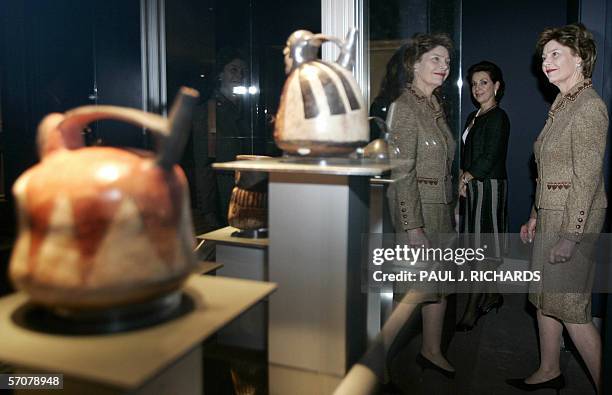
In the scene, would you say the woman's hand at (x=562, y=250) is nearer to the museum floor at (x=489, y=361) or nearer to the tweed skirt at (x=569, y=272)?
the tweed skirt at (x=569, y=272)

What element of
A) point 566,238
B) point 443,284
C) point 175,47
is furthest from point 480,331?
point 175,47

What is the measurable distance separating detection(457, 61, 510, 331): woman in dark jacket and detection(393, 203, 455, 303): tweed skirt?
898 millimetres

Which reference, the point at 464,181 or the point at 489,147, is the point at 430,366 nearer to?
the point at 464,181

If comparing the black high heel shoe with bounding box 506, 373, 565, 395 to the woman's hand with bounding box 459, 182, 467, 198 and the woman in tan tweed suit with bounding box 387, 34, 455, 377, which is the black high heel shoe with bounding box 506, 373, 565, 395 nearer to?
the woman in tan tweed suit with bounding box 387, 34, 455, 377

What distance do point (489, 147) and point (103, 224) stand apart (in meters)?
2.72

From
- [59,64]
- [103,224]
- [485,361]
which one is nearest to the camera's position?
[103,224]

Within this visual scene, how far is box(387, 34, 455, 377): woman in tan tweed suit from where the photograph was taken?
6.03 feet

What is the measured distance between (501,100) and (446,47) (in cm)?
171

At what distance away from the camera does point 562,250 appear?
1914 millimetres

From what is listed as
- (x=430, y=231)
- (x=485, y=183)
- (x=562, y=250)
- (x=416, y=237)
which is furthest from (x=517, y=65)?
(x=416, y=237)

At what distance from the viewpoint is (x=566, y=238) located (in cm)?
190

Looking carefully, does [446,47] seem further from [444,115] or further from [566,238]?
[566,238]

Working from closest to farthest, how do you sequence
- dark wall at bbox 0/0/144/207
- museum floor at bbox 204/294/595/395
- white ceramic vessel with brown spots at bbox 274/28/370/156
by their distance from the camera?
1. dark wall at bbox 0/0/144/207
2. white ceramic vessel with brown spots at bbox 274/28/370/156
3. museum floor at bbox 204/294/595/395

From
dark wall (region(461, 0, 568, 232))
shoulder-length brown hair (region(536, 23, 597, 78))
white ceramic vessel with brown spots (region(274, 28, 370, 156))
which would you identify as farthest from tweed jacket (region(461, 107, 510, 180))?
white ceramic vessel with brown spots (region(274, 28, 370, 156))
